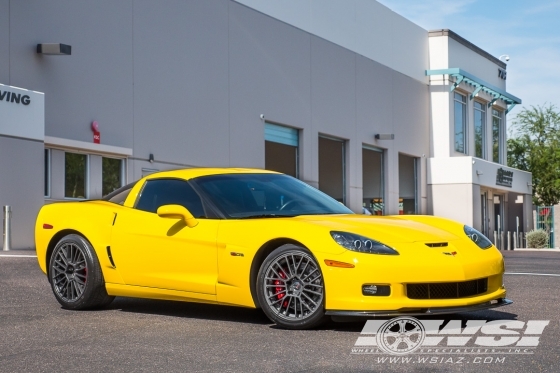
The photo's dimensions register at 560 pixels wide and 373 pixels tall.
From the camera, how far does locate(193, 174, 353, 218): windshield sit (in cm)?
765

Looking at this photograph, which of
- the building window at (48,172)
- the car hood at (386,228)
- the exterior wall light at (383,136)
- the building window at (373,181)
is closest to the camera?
the car hood at (386,228)

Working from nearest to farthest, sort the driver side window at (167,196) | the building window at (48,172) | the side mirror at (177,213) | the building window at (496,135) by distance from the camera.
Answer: the side mirror at (177,213), the driver side window at (167,196), the building window at (48,172), the building window at (496,135)

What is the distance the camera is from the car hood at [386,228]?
268 inches

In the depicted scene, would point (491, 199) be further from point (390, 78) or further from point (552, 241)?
point (390, 78)

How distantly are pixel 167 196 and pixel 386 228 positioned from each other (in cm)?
210

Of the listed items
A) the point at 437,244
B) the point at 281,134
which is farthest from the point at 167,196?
the point at 281,134

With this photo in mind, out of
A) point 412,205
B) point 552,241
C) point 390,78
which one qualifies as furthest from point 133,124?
point 552,241

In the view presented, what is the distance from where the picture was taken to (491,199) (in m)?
46.2

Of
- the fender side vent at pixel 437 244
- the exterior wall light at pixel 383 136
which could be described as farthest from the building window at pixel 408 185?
the fender side vent at pixel 437 244

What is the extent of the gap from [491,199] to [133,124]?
27188 mm

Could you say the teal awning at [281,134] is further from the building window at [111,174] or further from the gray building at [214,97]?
the building window at [111,174]

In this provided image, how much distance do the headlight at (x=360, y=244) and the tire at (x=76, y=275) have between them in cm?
245

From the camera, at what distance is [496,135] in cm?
4909

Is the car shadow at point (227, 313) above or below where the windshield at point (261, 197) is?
below
